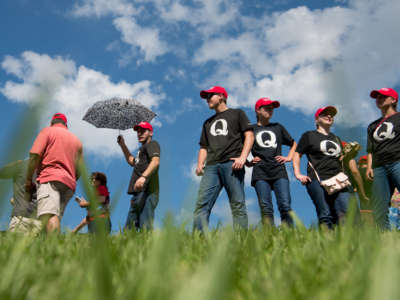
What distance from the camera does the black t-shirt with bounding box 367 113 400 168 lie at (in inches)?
167

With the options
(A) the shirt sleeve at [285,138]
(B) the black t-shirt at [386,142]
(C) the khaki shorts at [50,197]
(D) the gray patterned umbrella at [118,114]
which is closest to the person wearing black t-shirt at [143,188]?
(C) the khaki shorts at [50,197]

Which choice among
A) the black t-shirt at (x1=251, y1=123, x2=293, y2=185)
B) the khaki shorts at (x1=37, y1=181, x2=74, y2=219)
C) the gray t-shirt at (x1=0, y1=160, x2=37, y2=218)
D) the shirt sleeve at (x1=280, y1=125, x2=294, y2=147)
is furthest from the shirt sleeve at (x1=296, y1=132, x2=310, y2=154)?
the gray t-shirt at (x1=0, y1=160, x2=37, y2=218)

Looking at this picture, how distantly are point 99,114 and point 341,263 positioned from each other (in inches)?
327

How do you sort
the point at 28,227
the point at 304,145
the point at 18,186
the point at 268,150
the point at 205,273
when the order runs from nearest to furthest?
the point at 205,273
the point at 18,186
the point at 28,227
the point at 304,145
the point at 268,150

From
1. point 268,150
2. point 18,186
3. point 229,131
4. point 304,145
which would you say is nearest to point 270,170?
point 268,150

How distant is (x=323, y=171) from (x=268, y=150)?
83cm

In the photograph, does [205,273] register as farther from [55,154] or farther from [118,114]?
[118,114]

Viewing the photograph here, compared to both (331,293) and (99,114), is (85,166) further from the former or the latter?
(99,114)

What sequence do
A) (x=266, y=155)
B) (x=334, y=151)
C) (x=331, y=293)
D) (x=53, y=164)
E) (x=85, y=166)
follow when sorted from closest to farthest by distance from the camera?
1. (x=85, y=166)
2. (x=331, y=293)
3. (x=53, y=164)
4. (x=334, y=151)
5. (x=266, y=155)

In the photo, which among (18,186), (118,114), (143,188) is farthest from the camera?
(118,114)

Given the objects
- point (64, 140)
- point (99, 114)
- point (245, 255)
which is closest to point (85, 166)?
point (245, 255)

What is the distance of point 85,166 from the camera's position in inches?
12.8

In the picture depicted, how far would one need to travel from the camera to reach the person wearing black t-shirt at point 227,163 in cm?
423

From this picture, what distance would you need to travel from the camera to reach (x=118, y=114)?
877cm
